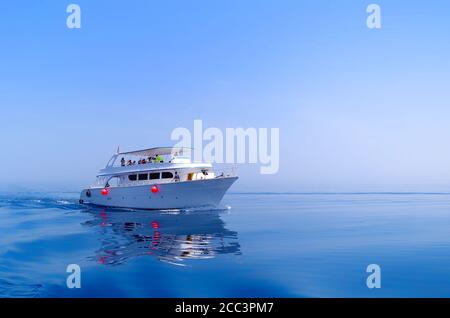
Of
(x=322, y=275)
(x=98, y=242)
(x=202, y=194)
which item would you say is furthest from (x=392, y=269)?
(x=202, y=194)

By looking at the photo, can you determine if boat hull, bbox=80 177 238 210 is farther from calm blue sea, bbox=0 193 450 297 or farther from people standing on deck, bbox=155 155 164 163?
calm blue sea, bbox=0 193 450 297

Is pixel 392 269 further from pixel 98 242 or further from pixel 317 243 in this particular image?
pixel 98 242

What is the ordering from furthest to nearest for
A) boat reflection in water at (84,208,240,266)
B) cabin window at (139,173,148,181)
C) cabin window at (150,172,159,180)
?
cabin window at (139,173,148,181) → cabin window at (150,172,159,180) → boat reflection in water at (84,208,240,266)

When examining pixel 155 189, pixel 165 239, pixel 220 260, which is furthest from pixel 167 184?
pixel 220 260

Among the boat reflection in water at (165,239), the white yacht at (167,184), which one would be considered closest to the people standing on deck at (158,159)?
the white yacht at (167,184)

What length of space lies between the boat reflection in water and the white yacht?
12.3ft

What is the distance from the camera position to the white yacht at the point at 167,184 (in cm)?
4203

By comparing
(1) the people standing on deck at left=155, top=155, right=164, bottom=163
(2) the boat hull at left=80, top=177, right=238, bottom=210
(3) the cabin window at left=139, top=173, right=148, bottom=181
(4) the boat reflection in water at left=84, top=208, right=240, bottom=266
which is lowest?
(4) the boat reflection in water at left=84, top=208, right=240, bottom=266

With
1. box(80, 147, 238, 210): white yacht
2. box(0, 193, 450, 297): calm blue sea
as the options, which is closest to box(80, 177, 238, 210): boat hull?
box(80, 147, 238, 210): white yacht

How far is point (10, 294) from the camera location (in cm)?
1230

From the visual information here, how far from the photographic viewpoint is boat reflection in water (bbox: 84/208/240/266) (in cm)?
1912

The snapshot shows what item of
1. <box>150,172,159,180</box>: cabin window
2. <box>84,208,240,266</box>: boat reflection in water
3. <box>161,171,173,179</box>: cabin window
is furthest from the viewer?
<box>150,172,159,180</box>: cabin window

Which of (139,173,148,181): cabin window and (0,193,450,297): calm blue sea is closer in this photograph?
(0,193,450,297): calm blue sea
